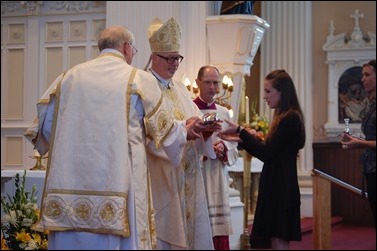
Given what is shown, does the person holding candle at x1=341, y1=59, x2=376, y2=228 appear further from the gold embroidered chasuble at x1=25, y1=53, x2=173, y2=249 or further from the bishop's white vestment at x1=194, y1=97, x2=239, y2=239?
the bishop's white vestment at x1=194, y1=97, x2=239, y2=239

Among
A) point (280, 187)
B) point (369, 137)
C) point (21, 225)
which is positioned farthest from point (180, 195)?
point (369, 137)

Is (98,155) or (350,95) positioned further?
(350,95)

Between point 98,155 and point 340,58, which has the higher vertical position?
point 340,58

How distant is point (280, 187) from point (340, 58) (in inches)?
350

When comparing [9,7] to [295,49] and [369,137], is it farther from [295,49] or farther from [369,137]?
[369,137]

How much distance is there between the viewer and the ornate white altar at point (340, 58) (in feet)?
42.2

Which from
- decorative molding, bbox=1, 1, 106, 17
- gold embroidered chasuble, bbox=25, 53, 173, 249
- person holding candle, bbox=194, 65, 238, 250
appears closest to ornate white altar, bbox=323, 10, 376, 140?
decorative molding, bbox=1, 1, 106, 17

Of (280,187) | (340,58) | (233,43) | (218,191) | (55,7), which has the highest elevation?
(55,7)

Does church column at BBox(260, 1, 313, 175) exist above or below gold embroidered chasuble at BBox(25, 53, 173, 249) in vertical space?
above

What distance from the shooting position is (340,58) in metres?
13.0

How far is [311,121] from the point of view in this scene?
43.4 ft

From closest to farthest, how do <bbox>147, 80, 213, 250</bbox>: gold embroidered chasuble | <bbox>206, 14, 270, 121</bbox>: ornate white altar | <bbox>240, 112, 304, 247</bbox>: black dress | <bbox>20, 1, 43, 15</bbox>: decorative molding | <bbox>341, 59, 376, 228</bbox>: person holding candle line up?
<bbox>341, 59, 376, 228</bbox>: person holding candle < <bbox>240, 112, 304, 247</bbox>: black dress < <bbox>147, 80, 213, 250</bbox>: gold embroidered chasuble < <bbox>206, 14, 270, 121</bbox>: ornate white altar < <bbox>20, 1, 43, 15</bbox>: decorative molding

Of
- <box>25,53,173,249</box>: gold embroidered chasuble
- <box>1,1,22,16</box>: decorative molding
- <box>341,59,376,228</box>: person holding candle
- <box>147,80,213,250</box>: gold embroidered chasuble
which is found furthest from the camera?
<box>1,1,22,16</box>: decorative molding

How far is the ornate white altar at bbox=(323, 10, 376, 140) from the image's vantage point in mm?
12867
